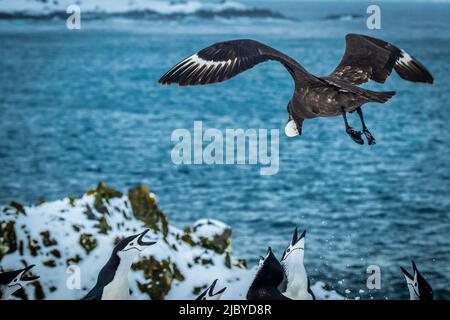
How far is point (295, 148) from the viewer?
62.7 feet

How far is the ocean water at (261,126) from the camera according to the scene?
1267 centimetres

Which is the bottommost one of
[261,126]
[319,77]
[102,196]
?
[102,196]

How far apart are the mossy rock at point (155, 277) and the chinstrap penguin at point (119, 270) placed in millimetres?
1166

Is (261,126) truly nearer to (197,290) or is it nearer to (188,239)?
(188,239)

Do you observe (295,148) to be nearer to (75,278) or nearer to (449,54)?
(449,54)

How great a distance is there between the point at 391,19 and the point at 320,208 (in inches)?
503

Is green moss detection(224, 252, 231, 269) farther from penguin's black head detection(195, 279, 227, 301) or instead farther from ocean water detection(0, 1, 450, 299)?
penguin's black head detection(195, 279, 227, 301)

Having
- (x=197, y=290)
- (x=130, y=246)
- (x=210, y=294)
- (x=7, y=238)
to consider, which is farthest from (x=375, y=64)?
(x=7, y=238)

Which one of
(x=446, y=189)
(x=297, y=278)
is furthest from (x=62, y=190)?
(x=297, y=278)

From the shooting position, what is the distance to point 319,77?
4453mm

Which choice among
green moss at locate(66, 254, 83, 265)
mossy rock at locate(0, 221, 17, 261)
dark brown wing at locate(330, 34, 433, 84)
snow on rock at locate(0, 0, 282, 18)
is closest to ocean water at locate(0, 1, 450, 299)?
snow on rock at locate(0, 0, 282, 18)

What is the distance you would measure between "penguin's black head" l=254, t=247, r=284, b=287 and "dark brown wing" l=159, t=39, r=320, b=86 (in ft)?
5.69

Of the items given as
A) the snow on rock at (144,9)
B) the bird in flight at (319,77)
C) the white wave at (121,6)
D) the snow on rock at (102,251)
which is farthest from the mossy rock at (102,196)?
the snow on rock at (144,9)

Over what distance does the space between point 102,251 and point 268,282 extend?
8.47 ft
